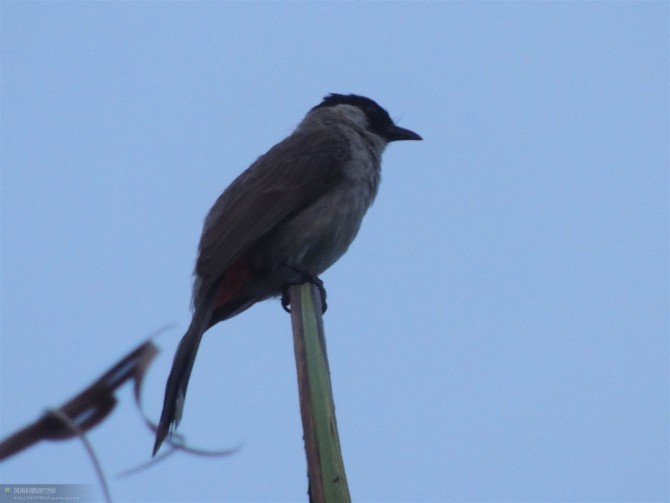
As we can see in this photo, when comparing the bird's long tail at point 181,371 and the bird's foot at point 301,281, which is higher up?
the bird's foot at point 301,281

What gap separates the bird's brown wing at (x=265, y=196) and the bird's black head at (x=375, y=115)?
0.74m

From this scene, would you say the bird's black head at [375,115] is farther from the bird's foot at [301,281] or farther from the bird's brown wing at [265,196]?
the bird's foot at [301,281]

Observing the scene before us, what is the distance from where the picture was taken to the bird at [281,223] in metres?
3.55

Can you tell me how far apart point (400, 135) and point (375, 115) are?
0.25 metres

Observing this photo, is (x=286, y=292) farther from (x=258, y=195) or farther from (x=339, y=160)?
(x=339, y=160)

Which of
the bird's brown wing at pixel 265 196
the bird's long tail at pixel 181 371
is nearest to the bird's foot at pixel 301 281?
the bird's brown wing at pixel 265 196

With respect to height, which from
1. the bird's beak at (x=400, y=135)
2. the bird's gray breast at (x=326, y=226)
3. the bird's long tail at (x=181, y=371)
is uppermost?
the bird's beak at (x=400, y=135)

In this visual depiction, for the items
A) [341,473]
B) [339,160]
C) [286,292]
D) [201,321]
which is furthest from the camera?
[339,160]

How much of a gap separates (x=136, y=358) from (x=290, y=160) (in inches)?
153

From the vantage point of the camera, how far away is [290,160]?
430cm

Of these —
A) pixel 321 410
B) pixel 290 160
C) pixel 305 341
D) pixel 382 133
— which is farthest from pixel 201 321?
pixel 382 133

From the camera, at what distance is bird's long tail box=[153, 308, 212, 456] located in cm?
258

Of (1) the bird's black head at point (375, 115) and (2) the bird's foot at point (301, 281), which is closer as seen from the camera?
(2) the bird's foot at point (301, 281)

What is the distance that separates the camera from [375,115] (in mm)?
5371
